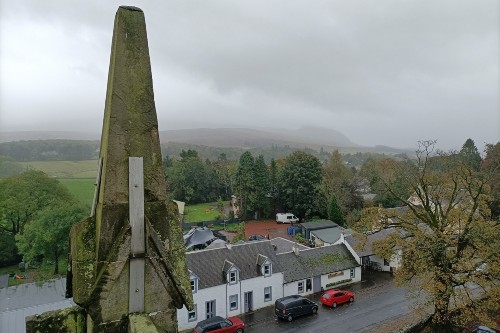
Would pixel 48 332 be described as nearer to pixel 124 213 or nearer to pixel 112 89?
pixel 124 213

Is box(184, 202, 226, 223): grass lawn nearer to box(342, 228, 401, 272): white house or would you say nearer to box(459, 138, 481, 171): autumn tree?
box(342, 228, 401, 272): white house

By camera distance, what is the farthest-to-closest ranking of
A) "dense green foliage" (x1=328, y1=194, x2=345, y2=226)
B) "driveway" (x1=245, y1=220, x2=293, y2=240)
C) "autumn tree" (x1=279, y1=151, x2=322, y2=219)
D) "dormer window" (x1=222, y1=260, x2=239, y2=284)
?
"autumn tree" (x1=279, y1=151, x2=322, y2=219) < "dense green foliage" (x1=328, y1=194, x2=345, y2=226) < "driveway" (x1=245, y1=220, x2=293, y2=240) < "dormer window" (x1=222, y1=260, x2=239, y2=284)

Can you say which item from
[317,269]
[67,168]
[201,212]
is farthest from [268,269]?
[67,168]

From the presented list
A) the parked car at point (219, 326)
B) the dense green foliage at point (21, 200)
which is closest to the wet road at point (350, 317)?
the parked car at point (219, 326)

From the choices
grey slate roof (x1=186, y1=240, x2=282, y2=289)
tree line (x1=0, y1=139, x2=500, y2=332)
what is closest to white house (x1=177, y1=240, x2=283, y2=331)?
grey slate roof (x1=186, y1=240, x2=282, y2=289)

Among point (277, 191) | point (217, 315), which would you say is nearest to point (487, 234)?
Answer: point (217, 315)

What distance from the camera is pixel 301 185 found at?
2378 inches

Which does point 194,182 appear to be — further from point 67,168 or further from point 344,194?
point 344,194

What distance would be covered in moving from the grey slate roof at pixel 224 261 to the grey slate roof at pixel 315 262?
1373 millimetres

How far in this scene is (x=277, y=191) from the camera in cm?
6431

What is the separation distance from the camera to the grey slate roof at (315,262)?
1220 inches

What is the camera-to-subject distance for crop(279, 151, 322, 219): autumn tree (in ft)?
196

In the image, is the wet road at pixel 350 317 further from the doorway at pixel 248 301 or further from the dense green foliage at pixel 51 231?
the dense green foliage at pixel 51 231

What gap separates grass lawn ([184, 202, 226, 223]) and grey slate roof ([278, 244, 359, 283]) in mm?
32728
